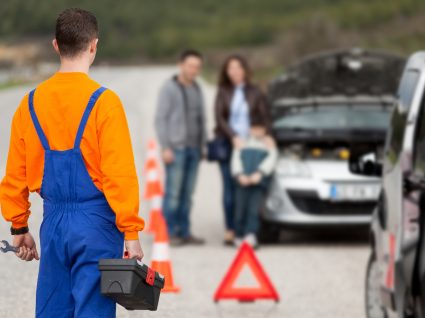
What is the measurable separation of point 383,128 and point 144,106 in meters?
30.5

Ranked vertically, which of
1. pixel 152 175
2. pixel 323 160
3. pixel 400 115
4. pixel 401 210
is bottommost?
pixel 152 175

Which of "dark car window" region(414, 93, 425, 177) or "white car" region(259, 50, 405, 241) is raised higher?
"dark car window" region(414, 93, 425, 177)

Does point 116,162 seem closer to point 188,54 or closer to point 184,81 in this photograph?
point 188,54

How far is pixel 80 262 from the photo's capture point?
4.73 m

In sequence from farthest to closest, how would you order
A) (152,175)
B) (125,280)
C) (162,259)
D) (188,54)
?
(152,175), (188,54), (162,259), (125,280)

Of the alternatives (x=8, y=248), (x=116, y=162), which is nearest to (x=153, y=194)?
(x=8, y=248)

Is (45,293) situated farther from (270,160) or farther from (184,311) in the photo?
(270,160)

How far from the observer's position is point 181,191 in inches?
503

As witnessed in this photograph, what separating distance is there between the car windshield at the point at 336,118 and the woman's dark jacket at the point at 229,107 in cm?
26

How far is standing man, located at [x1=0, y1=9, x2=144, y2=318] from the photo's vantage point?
4.66 meters

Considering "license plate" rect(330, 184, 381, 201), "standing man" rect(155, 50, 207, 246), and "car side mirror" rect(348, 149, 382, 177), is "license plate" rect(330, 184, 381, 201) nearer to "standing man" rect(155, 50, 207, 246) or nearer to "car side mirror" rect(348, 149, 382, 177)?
"standing man" rect(155, 50, 207, 246)

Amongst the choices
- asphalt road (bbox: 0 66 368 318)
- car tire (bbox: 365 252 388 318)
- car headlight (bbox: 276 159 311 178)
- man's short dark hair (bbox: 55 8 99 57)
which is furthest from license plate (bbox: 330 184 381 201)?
man's short dark hair (bbox: 55 8 99 57)

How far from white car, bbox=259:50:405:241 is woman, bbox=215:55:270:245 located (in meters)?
0.30

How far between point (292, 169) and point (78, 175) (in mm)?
7696
